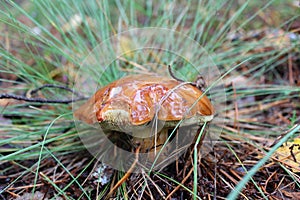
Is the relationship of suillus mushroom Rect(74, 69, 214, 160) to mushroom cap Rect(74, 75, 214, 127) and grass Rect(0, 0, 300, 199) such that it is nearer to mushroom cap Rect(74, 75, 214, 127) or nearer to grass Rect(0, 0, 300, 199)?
mushroom cap Rect(74, 75, 214, 127)

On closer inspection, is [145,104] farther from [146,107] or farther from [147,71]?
[147,71]

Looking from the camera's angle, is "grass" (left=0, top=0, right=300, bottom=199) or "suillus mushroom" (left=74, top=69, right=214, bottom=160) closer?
"suillus mushroom" (left=74, top=69, right=214, bottom=160)

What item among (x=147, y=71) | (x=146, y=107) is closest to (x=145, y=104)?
(x=146, y=107)

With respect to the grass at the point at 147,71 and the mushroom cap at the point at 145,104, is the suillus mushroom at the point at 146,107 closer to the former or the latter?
the mushroom cap at the point at 145,104

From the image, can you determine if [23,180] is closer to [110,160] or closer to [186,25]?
[110,160]

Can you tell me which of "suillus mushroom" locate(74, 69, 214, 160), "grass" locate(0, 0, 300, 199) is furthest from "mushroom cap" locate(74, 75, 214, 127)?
"grass" locate(0, 0, 300, 199)

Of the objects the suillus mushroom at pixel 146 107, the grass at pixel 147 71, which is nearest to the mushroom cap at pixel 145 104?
the suillus mushroom at pixel 146 107

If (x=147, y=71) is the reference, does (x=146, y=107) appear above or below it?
below
